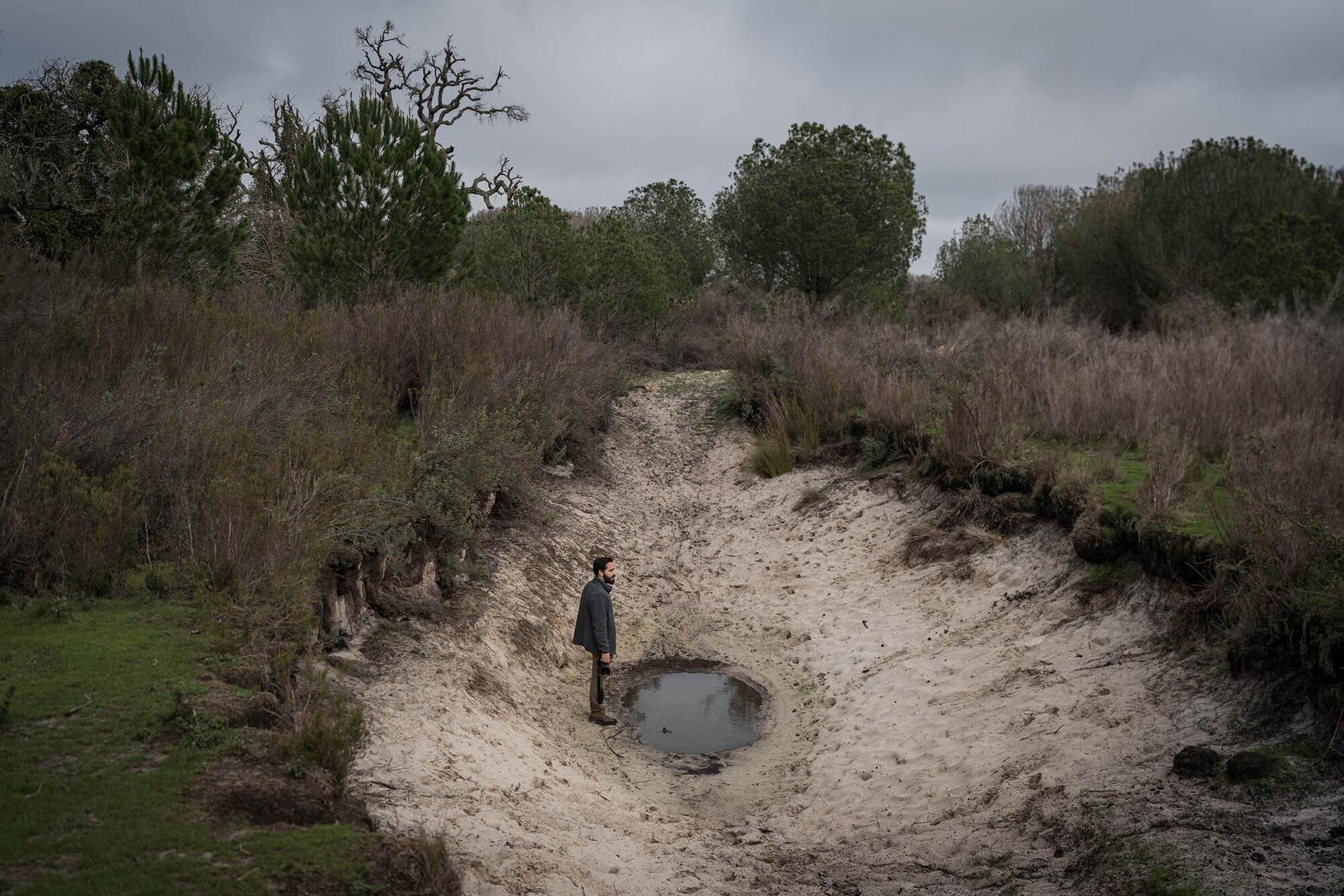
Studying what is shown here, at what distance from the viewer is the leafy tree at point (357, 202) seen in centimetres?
1577

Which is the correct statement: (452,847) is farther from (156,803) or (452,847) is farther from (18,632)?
(18,632)

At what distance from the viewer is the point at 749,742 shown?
8.31 m

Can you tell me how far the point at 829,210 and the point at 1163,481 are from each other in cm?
1669

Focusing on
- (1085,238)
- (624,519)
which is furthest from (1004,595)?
(1085,238)

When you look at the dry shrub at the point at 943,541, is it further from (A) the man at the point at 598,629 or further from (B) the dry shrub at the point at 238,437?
(B) the dry shrub at the point at 238,437

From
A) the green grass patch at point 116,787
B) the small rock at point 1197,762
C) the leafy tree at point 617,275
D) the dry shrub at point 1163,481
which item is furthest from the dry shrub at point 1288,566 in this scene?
Answer: the leafy tree at point 617,275

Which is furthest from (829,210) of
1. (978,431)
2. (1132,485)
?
(1132,485)

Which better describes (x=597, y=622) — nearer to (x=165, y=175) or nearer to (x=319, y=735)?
(x=319, y=735)

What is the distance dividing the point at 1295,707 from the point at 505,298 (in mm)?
13518

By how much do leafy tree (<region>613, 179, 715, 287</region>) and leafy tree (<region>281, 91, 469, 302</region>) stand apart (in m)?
13.0

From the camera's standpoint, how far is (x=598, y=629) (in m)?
8.62

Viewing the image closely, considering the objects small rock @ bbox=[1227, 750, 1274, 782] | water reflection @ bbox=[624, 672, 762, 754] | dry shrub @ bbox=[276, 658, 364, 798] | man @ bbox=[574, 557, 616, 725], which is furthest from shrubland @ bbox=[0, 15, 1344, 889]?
water reflection @ bbox=[624, 672, 762, 754]

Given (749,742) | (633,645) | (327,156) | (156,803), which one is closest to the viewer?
(156,803)

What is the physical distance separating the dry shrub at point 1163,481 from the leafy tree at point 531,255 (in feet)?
44.3
